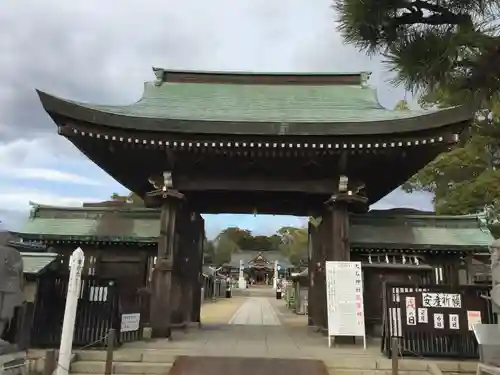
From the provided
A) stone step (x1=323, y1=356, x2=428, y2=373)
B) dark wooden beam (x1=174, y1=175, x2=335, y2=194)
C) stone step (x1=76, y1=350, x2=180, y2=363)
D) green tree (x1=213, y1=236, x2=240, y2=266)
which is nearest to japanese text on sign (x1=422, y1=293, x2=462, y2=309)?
stone step (x1=323, y1=356, x2=428, y2=373)

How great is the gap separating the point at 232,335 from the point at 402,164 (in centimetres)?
617

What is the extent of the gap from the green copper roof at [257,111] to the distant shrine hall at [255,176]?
30mm

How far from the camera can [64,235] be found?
1179cm

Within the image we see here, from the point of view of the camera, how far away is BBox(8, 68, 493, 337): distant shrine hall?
9.64 meters

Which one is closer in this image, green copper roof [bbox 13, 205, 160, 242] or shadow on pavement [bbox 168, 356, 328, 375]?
shadow on pavement [bbox 168, 356, 328, 375]

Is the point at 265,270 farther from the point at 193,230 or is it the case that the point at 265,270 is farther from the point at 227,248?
the point at 193,230

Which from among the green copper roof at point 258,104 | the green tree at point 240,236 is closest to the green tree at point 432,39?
the green copper roof at point 258,104

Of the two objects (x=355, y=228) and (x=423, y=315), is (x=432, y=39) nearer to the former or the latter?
(x=423, y=315)

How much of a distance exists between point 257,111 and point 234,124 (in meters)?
2.70

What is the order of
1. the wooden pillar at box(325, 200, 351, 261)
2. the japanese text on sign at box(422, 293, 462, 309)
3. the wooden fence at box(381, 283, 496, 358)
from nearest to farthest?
the wooden fence at box(381, 283, 496, 358) < the japanese text on sign at box(422, 293, 462, 309) < the wooden pillar at box(325, 200, 351, 261)

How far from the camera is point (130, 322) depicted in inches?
376

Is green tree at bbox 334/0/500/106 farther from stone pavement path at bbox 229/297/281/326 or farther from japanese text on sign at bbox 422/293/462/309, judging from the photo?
stone pavement path at bbox 229/297/281/326

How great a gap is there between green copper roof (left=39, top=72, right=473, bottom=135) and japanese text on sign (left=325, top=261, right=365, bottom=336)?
300 cm

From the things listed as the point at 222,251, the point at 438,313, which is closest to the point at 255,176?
the point at 438,313
